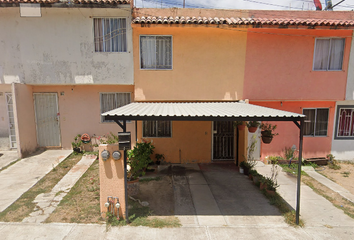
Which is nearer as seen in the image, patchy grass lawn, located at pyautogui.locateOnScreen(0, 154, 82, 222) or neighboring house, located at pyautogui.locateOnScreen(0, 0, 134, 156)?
patchy grass lawn, located at pyautogui.locateOnScreen(0, 154, 82, 222)

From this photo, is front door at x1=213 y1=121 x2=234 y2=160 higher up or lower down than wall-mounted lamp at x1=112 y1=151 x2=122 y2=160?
lower down

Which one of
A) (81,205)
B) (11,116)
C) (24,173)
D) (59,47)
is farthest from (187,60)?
(11,116)

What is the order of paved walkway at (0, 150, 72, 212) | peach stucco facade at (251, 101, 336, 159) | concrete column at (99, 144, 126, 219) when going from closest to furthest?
concrete column at (99, 144, 126, 219) → paved walkway at (0, 150, 72, 212) → peach stucco facade at (251, 101, 336, 159)

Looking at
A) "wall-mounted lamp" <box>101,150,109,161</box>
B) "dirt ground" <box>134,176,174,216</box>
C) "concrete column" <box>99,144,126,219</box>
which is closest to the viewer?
"wall-mounted lamp" <box>101,150,109,161</box>

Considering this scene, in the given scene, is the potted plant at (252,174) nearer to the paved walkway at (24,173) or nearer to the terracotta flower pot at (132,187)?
the terracotta flower pot at (132,187)

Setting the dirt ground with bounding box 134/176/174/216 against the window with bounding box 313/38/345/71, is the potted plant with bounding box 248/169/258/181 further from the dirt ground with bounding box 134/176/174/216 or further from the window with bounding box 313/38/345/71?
the window with bounding box 313/38/345/71

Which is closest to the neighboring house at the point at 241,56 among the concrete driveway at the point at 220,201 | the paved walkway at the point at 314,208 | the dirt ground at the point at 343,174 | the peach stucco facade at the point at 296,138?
the peach stucco facade at the point at 296,138

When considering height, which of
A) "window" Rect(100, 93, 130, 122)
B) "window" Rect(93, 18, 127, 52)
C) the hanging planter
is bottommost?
the hanging planter

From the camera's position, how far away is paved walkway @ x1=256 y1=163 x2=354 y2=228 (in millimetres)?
5074

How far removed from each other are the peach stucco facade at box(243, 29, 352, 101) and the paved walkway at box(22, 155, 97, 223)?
763 cm

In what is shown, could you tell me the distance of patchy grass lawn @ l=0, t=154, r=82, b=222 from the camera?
5.05 m

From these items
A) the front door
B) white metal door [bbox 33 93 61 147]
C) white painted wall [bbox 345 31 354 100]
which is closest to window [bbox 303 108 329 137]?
white painted wall [bbox 345 31 354 100]

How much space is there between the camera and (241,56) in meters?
8.49

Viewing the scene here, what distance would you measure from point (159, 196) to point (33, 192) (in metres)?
3.93
